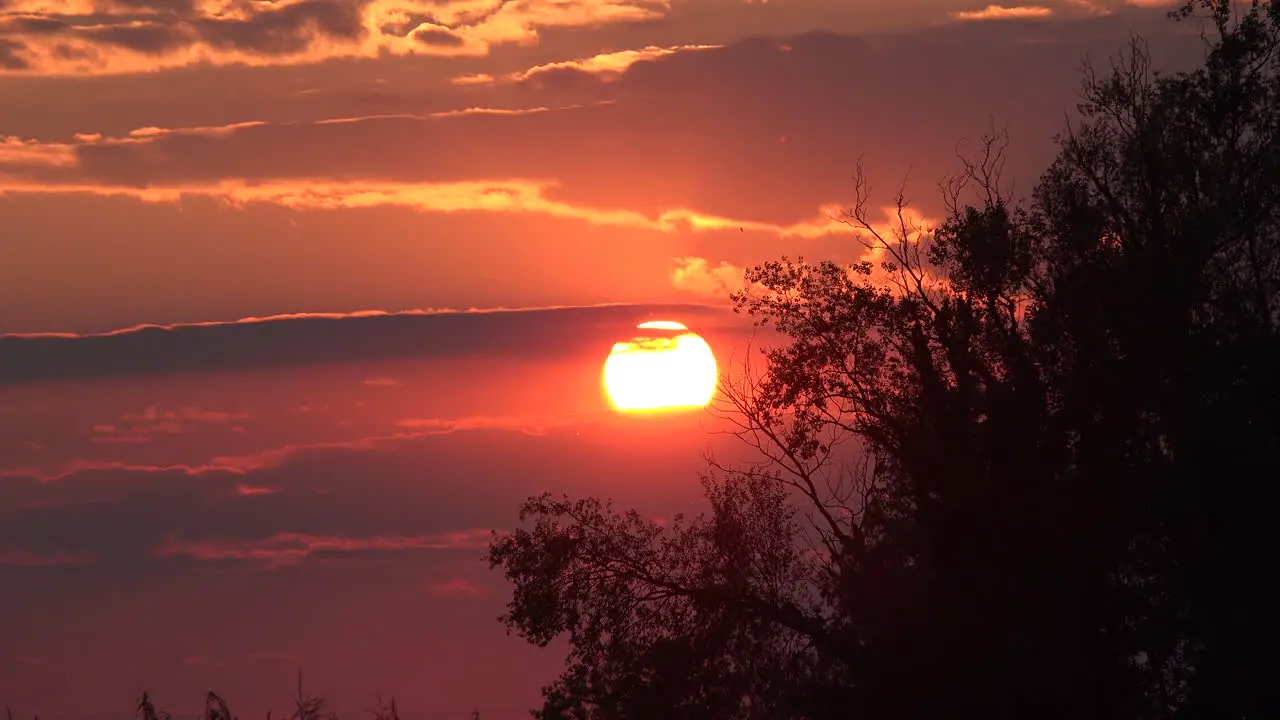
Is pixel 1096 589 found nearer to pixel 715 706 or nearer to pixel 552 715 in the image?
pixel 715 706

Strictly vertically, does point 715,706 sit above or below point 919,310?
below

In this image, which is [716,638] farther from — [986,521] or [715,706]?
[986,521]

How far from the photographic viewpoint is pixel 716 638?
113 ft

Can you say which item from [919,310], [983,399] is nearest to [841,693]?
[983,399]

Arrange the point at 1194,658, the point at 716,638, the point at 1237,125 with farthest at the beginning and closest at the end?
the point at 716,638 < the point at 1237,125 < the point at 1194,658

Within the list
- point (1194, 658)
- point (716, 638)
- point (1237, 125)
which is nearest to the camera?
point (1194, 658)

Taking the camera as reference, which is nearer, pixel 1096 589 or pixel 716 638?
pixel 1096 589

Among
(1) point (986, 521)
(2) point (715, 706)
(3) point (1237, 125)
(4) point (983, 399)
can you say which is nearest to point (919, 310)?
(4) point (983, 399)

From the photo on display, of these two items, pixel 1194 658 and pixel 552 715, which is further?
pixel 552 715

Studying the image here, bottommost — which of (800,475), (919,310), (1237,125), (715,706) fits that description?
(715,706)

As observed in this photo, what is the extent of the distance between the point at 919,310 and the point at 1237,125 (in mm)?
8304

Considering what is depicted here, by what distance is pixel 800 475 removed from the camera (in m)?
35.5

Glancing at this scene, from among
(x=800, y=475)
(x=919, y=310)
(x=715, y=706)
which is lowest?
(x=715, y=706)

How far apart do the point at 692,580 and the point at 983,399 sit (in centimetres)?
871
